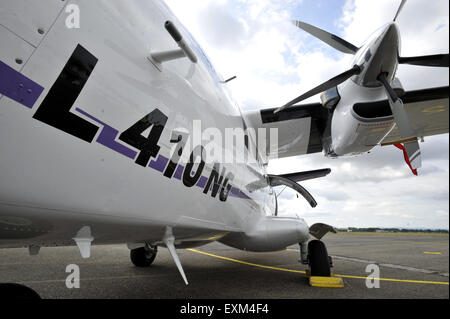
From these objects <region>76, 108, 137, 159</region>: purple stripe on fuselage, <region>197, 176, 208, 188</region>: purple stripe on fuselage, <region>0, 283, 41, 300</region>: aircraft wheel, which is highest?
<region>197, 176, 208, 188</region>: purple stripe on fuselage

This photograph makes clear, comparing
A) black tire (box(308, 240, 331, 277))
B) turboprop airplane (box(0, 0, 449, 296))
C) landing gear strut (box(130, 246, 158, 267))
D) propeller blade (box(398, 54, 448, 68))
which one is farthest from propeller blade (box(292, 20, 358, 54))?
landing gear strut (box(130, 246, 158, 267))

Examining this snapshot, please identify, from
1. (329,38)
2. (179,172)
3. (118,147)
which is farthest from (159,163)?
(329,38)

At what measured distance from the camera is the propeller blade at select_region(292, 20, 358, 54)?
380 centimetres

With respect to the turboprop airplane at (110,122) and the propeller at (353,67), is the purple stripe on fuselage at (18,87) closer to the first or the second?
the turboprop airplane at (110,122)

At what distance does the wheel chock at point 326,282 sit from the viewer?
440cm

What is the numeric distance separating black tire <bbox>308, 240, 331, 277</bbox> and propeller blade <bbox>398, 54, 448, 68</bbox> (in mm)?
3445

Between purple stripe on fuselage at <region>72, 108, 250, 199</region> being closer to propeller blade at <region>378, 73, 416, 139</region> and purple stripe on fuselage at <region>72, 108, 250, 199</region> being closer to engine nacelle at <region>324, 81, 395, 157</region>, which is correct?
propeller blade at <region>378, 73, 416, 139</region>

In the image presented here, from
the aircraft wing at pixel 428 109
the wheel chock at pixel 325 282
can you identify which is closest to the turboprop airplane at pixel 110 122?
the aircraft wing at pixel 428 109

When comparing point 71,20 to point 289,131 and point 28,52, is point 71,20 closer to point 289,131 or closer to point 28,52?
point 28,52

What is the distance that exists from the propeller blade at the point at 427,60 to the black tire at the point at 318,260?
11.3 ft

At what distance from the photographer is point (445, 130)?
5117 mm

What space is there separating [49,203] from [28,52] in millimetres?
659

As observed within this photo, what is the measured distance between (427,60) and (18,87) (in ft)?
13.3

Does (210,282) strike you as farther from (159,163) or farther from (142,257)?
(159,163)
